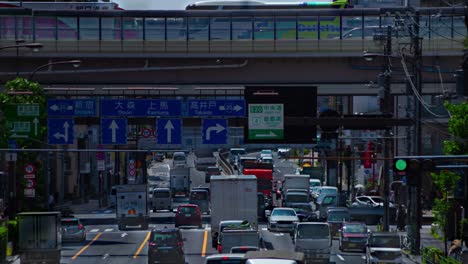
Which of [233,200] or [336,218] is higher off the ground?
[233,200]

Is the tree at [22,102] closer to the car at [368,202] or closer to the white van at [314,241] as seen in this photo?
the white van at [314,241]

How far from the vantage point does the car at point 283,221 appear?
189 ft

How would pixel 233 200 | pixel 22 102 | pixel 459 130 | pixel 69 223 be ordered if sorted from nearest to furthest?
pixel 459 130
pixel 22 102
pixel 233 200
pixel 69 223

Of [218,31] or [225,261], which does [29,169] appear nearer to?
[218,31]

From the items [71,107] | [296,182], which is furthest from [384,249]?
[296,182]

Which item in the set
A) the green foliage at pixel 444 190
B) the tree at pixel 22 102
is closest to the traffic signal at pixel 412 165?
the green foliage at pixel 444 190

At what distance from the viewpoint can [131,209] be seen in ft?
205

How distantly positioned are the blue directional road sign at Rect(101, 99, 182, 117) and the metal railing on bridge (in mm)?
3542

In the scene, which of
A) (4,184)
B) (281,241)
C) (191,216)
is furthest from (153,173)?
(281,241)

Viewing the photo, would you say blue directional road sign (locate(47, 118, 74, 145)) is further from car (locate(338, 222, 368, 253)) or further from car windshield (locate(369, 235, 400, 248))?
car windshield (locate(369, 235, 400, 248))

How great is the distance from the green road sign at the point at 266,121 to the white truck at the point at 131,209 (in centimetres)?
1402

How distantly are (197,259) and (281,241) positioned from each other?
9054 mm

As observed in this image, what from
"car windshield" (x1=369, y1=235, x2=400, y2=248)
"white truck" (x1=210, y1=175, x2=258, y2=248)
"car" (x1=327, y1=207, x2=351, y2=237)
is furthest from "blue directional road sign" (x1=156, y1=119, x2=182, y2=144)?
"car windshield" (x1=369, y1=235, x2=400, y2=248)

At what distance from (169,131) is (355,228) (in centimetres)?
1154
